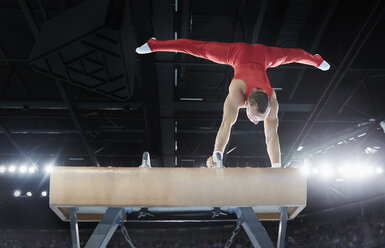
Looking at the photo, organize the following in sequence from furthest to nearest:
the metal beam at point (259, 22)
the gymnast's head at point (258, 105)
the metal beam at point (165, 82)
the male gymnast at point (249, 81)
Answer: the metal beam at point (259, 22) < the metal beam at point (165, 82) < the male gymnast at point (249, 81) < the gymnast's head at point (258, 105)

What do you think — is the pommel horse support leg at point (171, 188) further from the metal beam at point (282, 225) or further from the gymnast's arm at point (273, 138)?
the gymnast's arm at point (273, 138)

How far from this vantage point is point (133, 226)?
55.7 ft

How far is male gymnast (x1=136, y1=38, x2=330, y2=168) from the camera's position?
2.92 metres

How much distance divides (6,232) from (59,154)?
326 inches

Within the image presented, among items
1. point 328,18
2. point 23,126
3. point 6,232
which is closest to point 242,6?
point 328,18

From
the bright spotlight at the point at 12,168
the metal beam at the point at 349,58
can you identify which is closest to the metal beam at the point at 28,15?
the metal beam at the point at 349,58

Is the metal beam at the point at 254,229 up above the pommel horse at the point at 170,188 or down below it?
below

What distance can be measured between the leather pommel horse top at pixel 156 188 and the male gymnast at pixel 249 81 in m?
0.62

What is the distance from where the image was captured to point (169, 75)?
647cm

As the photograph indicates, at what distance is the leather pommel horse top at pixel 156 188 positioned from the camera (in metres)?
2.17

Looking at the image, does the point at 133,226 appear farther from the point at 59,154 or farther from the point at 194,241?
the point at 59,154

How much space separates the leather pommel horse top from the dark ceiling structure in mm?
2678

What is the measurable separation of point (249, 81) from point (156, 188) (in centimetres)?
155

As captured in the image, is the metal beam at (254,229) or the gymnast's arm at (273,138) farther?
the gymnast's arm at (273,138)
